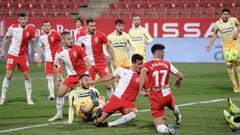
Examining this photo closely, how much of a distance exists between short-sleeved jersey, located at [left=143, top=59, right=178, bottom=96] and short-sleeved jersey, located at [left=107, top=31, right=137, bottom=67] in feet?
20.1

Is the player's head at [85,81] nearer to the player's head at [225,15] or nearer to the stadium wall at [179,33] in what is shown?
the player's head at [225,15]

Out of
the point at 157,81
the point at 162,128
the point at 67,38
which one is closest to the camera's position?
the point at 162,128

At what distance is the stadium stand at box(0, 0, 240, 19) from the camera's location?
3388cm

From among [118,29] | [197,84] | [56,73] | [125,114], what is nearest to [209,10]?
[197,84]

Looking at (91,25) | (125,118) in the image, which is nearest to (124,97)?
(125,118)

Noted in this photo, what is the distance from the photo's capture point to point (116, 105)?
12281mm

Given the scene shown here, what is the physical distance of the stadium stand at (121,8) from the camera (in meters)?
33.9

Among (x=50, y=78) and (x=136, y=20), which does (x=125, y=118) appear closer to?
(x=50, y=78)

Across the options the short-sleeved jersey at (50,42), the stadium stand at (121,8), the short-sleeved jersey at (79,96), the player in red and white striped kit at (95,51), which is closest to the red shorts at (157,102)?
the short-sleeved jersey at (79,96)

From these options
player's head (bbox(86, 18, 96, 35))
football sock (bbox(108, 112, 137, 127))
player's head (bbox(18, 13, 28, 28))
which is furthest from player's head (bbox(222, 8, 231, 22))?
football sock (bbox(108, 112, 137, 127))

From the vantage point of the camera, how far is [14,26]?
55.0 ft

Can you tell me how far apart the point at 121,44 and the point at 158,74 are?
6294mm

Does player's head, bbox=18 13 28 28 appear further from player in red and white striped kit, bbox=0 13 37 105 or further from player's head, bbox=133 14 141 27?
player's head, bbox=133 14 141 27

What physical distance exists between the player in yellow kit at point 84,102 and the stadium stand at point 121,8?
20924 mm
